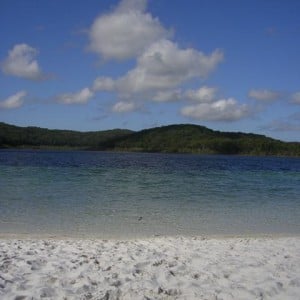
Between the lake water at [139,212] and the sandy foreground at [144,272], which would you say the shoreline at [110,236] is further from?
the sandy foreground at [144,272]

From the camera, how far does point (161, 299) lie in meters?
7.66

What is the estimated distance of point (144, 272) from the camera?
9047 mm

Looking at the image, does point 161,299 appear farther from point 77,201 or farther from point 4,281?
point 77,201

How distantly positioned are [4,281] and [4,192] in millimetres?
20869

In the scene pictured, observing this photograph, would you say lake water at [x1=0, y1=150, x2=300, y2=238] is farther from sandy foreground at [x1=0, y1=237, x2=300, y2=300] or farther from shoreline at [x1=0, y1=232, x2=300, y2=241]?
sandy foreground at [x1=0, y1=237, x2=300, y2=300]

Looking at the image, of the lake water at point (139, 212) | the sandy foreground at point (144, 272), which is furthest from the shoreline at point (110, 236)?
the sandy foreground at point (144, 272)

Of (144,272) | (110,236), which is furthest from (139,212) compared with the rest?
(144,272)

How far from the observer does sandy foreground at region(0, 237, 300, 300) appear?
7.83 m

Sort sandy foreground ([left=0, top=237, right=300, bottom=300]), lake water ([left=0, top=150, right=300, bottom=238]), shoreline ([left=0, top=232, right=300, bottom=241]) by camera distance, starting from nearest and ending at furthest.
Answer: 1. sandy foreground ([left=0, top=237, right=300, bottom=300])
2. shoreline ([left=0, top=232, right=300, bottom=241])
3. lake water ([left=0, top=150, right=300, bottom=238])

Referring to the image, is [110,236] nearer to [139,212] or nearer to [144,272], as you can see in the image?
[139,212]

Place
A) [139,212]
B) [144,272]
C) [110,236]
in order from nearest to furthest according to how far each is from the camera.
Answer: [144,272] → [110,236] → [139,212]

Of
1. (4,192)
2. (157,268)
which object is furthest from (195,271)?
(4,192)

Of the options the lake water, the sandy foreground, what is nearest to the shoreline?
the lake water

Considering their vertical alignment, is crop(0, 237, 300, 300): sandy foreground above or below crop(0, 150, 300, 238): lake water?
above
